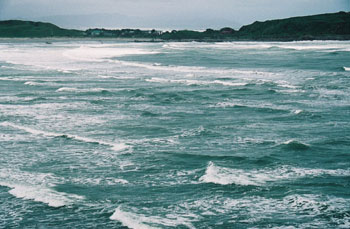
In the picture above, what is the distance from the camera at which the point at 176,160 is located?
16.0m

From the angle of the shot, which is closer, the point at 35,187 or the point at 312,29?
the point at 35,187

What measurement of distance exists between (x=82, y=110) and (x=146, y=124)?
5.43 metres

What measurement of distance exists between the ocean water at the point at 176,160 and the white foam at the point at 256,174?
0.03 m

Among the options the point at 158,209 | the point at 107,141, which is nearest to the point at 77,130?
the point at 107,141

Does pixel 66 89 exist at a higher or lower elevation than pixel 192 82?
lower

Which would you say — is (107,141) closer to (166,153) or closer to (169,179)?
(166,153)

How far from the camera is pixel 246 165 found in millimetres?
15266

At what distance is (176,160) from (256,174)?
8.97ft

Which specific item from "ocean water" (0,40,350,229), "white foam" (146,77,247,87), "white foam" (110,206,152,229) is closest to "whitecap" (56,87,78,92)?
"ocean water" (0,40,350,229)

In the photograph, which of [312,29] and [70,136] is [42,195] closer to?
[70,136]

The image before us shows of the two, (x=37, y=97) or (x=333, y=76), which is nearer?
(x=37, y=97)

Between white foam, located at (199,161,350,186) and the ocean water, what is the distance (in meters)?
0.03

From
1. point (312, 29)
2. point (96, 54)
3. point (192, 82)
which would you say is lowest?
point (96, 54)

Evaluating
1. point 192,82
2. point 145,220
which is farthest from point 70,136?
point 192,82
